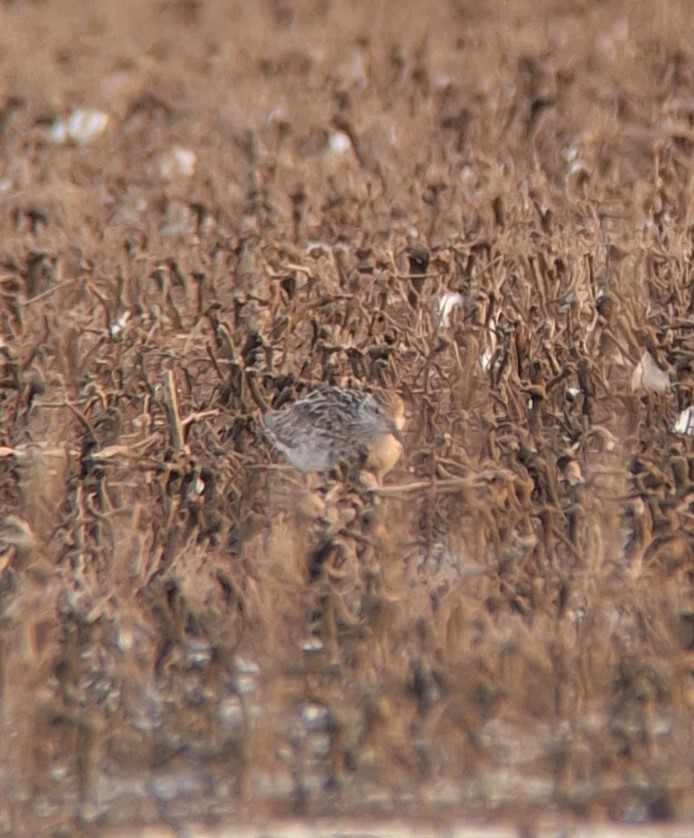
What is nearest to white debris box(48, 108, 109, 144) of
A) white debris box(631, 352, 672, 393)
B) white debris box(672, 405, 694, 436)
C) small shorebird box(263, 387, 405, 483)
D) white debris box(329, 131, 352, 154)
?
white debris box(329, 131, 352, 154)

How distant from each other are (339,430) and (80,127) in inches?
45.2

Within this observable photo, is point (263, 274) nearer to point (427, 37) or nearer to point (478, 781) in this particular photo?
point (427, 37)

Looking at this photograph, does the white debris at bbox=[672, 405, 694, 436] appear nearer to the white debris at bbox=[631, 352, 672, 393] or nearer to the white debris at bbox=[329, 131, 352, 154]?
the white debris at bbox=[631, 352, 672, 393]

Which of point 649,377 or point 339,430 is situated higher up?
point 649,377

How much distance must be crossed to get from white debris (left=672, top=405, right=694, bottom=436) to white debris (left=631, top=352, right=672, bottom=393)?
0.09 m

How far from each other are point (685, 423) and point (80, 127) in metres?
1.93

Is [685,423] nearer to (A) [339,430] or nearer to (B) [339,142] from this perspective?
(A) [339,430]

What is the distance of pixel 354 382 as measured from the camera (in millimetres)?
3338

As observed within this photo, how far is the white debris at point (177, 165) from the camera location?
11.0 ft

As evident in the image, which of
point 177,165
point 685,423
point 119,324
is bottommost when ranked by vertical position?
point 685,423

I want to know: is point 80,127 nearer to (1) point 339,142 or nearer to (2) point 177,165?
(2) point 177,165

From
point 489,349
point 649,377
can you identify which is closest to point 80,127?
point 489,349

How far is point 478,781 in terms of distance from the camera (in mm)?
3406

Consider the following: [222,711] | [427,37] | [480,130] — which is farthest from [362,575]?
[427,37]
